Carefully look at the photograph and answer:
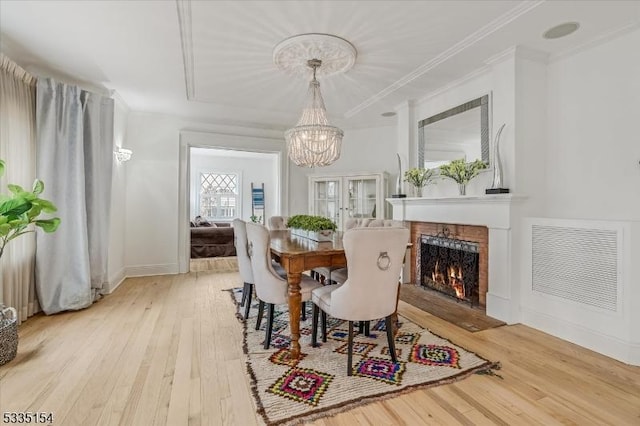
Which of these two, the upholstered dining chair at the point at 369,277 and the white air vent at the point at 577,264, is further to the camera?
the white air vent at the point at 577,264

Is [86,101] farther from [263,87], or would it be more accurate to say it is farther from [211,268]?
[211,268]

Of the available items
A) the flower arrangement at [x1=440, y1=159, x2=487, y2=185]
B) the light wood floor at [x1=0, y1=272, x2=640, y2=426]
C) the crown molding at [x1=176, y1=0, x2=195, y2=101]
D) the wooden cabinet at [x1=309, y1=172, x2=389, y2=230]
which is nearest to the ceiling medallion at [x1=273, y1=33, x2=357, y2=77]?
the crown molding at [x1=176, y1=0, x2=195, y2=101]

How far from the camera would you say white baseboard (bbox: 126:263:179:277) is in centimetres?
472

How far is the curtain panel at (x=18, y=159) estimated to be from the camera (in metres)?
2.61

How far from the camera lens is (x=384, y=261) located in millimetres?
1999

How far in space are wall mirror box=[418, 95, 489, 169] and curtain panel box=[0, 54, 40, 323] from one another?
4294 mm

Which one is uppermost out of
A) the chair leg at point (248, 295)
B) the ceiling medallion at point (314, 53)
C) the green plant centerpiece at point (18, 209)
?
the ceiling medallion at point (314, 53)

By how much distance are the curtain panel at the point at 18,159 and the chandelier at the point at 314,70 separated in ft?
7.61

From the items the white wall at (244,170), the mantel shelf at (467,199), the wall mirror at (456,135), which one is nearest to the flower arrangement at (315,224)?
the mantel shelf at (467,199)

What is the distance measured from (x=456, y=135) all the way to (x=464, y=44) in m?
1.10

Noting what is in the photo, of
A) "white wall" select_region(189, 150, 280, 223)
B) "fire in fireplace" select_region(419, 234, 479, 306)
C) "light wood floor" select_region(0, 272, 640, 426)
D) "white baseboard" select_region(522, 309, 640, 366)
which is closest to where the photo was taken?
"light wood floor" select_region(0, 272, 640, 426)

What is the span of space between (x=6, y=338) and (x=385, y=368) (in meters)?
2.56

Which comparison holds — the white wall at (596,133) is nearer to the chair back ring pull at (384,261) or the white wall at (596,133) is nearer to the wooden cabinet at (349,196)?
the chair back ring pull at (384,261)

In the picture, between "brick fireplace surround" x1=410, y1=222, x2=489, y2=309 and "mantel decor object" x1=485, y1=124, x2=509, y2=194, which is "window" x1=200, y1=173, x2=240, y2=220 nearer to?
"brick fireplace surround" x1=410, y1=222, x2=489, y2=309
